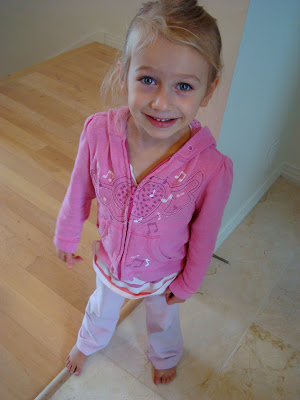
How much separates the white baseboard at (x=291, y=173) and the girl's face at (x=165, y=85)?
137 centimetres

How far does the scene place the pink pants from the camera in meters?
1.04

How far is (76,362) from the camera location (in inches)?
46.3

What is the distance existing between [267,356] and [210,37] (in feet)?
3.42

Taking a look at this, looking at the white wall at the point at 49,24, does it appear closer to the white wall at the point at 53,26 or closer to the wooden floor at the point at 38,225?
the white wall at the point at 53,26

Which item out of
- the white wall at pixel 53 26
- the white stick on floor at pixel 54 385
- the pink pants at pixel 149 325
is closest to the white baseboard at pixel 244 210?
the pink pants at pixel 149 325

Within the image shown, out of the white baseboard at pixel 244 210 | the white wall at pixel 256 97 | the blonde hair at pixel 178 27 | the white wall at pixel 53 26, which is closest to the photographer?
the blonde hair at pixel 178 27

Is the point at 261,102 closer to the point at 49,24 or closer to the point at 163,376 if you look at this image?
the point at 163,376

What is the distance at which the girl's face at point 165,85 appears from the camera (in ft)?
2.14

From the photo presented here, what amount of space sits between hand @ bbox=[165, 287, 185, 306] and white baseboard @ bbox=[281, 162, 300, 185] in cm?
124

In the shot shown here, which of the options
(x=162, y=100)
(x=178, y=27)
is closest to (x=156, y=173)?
(x=162, y=100)

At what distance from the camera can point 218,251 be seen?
5.23 ft

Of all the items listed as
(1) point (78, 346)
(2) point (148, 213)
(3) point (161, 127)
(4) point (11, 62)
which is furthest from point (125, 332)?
(4) point (11, 62)

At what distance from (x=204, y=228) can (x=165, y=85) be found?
326 millimetres

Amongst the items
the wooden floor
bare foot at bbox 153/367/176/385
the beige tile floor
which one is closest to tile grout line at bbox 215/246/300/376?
the beige tile floor
